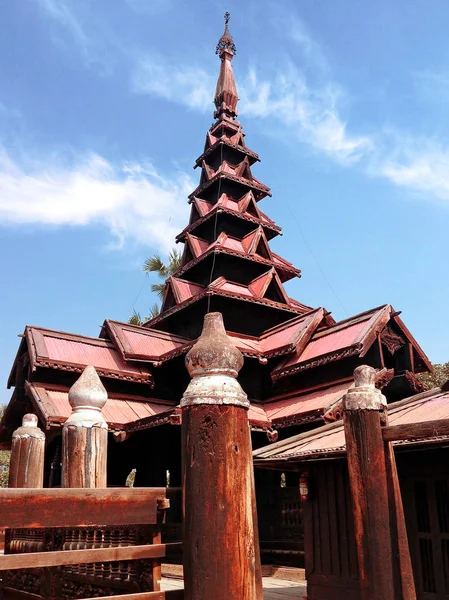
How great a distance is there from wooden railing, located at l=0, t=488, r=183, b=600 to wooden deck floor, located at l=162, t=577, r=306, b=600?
575 cm

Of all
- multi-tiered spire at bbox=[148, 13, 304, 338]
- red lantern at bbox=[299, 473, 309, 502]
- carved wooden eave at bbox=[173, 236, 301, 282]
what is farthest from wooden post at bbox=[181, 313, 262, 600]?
carved wooden eave at bbox=[173, 236, 301, 282]

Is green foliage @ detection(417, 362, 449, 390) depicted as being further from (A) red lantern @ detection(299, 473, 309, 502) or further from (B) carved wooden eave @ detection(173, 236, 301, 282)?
(A) red lantern @ detection(299, 473, 309, 502)

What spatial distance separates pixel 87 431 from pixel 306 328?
10.1 m

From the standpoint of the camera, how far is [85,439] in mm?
4582

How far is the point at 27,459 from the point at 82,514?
5418 mm

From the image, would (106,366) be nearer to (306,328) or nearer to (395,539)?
(306,328)

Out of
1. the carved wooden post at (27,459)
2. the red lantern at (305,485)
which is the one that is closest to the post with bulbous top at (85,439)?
the carved wooden post at (27,459)

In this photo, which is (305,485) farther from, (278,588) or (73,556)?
(73,556)

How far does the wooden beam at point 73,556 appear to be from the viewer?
302 centimetres

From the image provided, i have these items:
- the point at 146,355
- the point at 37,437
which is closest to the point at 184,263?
the point at 146,355

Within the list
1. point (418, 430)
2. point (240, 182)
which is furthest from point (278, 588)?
point (240, 182)

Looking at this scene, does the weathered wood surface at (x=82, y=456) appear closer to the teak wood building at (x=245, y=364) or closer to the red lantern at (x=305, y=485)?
the red lantern at (x=305, y=485)

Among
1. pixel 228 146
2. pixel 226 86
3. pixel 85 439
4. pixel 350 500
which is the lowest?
pixel 350 500

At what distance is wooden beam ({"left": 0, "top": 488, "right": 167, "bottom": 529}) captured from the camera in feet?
9.37
